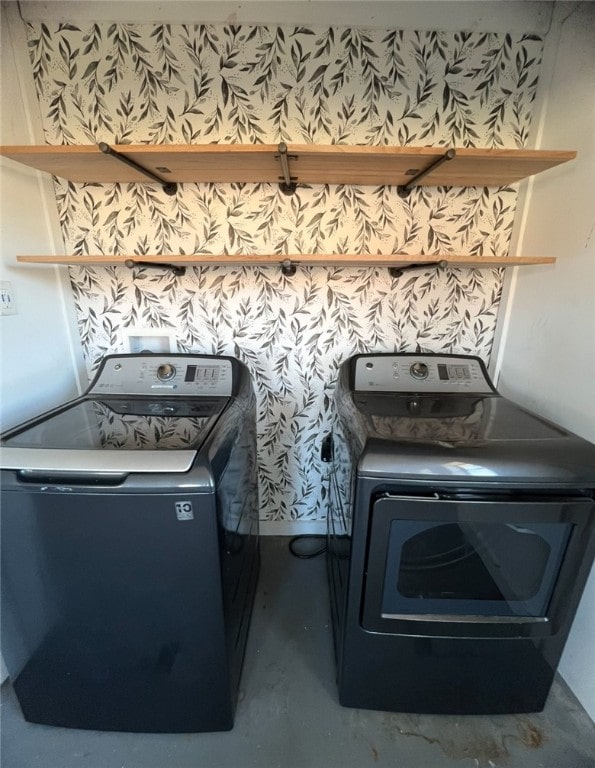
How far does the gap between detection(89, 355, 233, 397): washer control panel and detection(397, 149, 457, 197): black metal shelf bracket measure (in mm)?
1024

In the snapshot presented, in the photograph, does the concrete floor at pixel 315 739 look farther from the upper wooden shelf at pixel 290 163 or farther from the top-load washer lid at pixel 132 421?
the upper wooden shelf at pixel 290 163

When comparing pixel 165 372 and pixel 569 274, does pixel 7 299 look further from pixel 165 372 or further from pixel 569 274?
pixel 569 274

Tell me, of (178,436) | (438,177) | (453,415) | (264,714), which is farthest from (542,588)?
(438,177)

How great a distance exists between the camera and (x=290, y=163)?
1.27 meters

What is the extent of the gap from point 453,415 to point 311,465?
0.89m

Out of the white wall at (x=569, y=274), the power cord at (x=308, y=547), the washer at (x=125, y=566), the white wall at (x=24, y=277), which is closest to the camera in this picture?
the washer at (x=125, y=566)

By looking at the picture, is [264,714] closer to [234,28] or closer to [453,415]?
[453,415]

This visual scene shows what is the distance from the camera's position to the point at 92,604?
946 millimetres

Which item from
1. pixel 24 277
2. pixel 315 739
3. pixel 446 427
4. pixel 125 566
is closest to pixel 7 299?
pixel 24 277

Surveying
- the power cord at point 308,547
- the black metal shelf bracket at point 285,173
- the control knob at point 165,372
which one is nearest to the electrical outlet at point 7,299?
the control knob at point 165,372

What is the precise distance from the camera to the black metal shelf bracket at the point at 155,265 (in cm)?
131

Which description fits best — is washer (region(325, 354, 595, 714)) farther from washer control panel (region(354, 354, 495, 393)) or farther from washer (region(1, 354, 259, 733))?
washer (region(1, 354, 259, 733))

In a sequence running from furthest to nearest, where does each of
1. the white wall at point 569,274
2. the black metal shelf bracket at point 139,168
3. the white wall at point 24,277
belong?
the white wall at point 24,277, the white wall at point 569,274, the black metal shelf bracket at point 139,168

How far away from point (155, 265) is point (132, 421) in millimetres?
707
